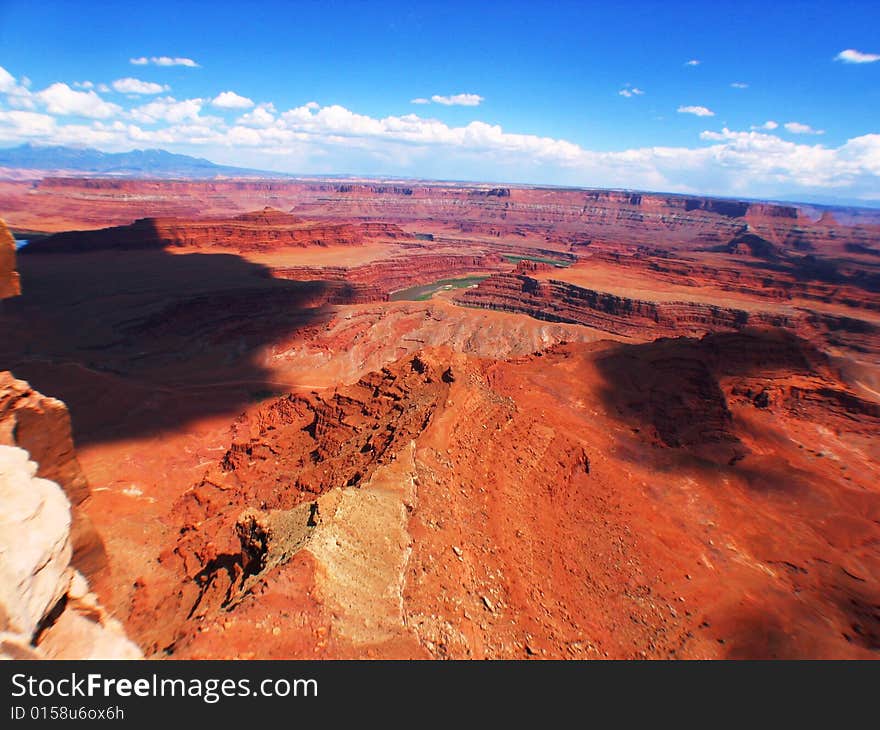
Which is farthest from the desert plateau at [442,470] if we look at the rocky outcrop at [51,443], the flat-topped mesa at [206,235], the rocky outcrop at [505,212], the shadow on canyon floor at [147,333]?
the rocky outcrop at [505,212]

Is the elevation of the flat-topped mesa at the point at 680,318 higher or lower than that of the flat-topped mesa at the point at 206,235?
lower

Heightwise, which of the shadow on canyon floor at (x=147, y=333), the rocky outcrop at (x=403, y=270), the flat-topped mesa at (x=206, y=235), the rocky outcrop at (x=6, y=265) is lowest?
the rocky outcrop at (x=403, y=270)

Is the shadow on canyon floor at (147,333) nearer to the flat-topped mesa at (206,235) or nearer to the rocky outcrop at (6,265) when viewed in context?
the flat-topped mesa at (206,235)

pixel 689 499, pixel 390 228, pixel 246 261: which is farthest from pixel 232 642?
pixel 390 228

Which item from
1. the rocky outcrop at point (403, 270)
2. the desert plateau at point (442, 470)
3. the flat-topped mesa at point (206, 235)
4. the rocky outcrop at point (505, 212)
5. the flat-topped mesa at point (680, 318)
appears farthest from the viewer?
the rocky outcrop at point (505, 212)

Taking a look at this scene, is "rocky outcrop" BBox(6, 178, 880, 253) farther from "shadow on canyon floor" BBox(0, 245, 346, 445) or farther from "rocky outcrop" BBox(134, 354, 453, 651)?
"rocky outcrop" BBox(134, 354, 453, 651)

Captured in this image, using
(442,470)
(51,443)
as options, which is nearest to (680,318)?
(442,470)

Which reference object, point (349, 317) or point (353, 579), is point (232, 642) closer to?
point (353, 579)
